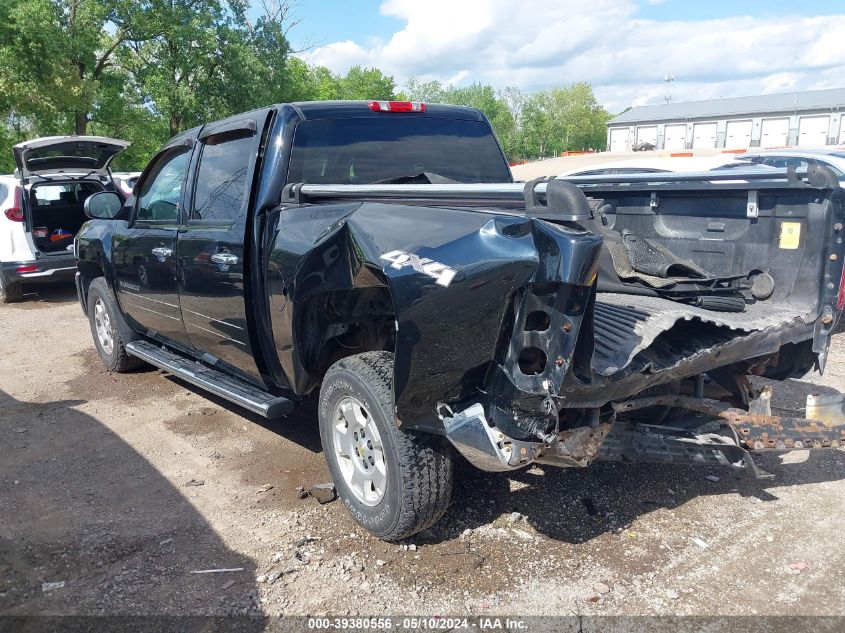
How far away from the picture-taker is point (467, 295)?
2475 mm

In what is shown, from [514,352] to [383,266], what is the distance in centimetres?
60

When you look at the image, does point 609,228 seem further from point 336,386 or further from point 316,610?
point 316,610

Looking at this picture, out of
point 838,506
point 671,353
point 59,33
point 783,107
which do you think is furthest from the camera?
point 783,107

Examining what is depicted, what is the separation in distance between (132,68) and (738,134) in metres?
55.6

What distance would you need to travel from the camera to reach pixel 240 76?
72.0ft

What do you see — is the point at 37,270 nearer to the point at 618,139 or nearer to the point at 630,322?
the point at 630,322

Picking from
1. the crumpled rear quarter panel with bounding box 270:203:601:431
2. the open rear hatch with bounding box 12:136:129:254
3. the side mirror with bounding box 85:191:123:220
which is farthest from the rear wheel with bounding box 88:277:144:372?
the open rear hatch with bounding box 12:136:129:254

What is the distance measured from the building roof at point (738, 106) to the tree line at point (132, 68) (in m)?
48.7

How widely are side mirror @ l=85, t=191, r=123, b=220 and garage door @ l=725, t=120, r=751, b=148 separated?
64.3m

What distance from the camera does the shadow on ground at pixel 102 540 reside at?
9.64 ft

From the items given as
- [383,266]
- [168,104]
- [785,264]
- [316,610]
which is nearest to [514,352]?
[383,266]

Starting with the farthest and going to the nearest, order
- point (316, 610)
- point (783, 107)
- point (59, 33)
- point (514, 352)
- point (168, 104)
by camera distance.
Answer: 1. point (783, 107)
2. point (168, 104)
3. point (59, 33)
4. point (316, 610)
5. point (514, 352)

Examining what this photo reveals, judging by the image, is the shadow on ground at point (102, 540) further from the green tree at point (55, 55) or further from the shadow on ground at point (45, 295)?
the green tree at point (55, 55)

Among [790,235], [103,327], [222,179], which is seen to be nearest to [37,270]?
[103,327]
